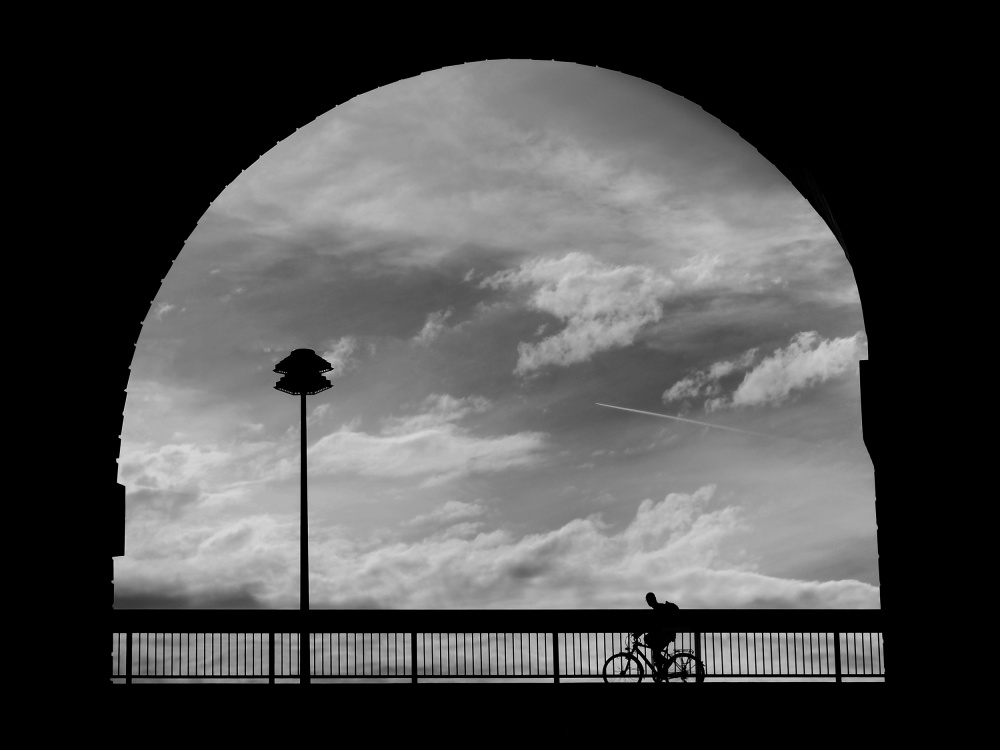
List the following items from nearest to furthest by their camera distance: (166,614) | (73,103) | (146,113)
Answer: (73,103)
(146,113)
(166,614)

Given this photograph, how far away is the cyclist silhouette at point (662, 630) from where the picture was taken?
62.7ft

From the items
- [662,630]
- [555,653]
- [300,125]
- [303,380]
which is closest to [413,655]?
[555,653]

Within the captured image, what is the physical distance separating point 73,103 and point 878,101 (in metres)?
8.91

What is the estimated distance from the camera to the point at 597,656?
65.0 ft

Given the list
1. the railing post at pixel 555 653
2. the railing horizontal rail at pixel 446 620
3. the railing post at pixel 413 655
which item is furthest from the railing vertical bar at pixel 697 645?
the railing post at pixel 413 655

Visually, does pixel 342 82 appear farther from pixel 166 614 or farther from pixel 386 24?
pixel 166 614

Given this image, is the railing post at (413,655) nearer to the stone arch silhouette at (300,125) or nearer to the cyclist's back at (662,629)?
the cyclist's back at (662,629)

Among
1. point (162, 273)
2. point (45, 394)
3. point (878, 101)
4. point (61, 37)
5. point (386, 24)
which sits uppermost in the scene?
point (386, 24)

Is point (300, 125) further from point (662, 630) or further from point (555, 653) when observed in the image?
point (662, 630)

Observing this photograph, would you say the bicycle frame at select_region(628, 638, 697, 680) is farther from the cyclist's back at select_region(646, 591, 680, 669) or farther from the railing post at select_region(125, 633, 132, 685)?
the railing post at select_region(125, 633, 132, 685)

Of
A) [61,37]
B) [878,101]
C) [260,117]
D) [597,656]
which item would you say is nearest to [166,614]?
[597,656]

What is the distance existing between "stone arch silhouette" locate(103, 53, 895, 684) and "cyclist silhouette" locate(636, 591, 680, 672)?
811 cm

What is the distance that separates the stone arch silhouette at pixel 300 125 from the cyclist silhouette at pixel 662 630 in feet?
26.6

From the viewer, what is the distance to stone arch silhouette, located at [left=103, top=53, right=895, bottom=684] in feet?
38.2
